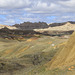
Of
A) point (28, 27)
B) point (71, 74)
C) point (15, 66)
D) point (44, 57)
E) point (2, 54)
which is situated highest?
point (71, 74)

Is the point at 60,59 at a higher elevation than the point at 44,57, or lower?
higher

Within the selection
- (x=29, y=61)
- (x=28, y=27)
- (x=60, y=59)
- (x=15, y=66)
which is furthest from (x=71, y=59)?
(x=28, y=27)

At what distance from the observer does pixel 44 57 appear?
32.8 meters

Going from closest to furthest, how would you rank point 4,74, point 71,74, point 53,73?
point 71,74
point 53,73
point 4,74

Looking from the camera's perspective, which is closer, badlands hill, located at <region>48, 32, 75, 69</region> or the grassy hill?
the grassy hill

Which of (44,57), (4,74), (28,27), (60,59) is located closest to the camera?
(60,59)

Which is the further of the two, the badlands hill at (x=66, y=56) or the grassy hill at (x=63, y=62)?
the badlands hill at (x=66, y=56)

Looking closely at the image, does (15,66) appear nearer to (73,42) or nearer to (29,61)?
(29,61)

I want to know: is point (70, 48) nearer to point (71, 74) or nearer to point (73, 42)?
point (73, 42)

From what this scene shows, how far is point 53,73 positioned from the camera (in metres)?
14.0

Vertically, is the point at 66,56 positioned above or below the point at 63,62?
above

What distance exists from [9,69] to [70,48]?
30.4 feet

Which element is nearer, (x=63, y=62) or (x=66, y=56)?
(x=63, y=62)

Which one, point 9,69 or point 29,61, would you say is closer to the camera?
point 9,69
